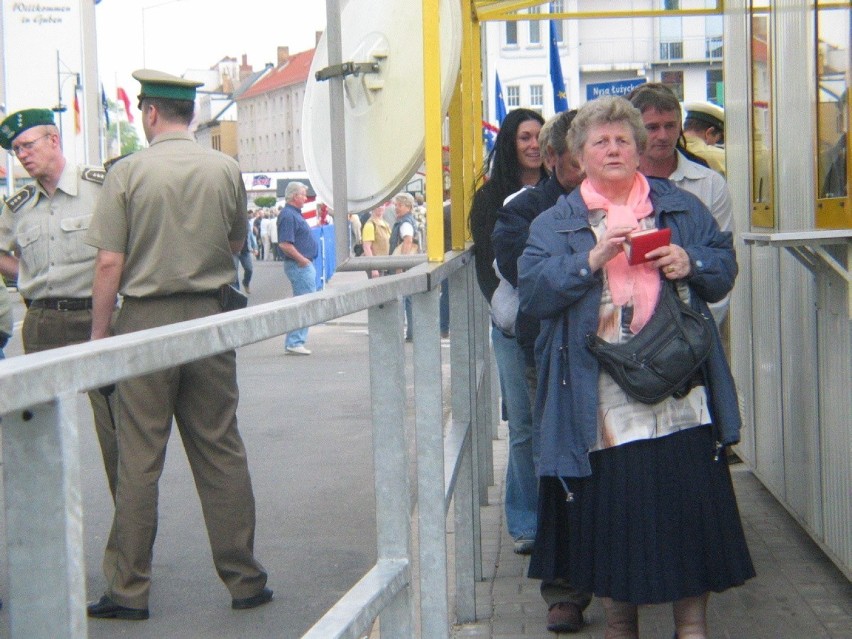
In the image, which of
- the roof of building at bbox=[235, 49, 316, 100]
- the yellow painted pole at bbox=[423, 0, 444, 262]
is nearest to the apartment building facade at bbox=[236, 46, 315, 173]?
the roof of building at bbox=[235, 49, 316, 100]

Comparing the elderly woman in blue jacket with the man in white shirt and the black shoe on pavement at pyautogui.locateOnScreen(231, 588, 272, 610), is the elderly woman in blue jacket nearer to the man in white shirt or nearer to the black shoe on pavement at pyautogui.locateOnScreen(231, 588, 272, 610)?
the black shoe on pavement at pyautogui.locateOnScreen(231, 588, 272, 610)

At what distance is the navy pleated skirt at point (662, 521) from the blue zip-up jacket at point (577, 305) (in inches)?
4.5

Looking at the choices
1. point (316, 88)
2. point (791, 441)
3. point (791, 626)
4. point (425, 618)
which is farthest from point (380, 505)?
point (791, 441)

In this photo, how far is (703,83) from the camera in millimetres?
67312

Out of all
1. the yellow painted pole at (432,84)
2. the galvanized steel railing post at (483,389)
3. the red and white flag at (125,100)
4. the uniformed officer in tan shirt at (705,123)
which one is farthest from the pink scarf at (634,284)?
the red and white flag at (125,100)

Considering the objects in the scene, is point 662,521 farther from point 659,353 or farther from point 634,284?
point 634,284

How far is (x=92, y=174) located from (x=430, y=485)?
3.14 meters

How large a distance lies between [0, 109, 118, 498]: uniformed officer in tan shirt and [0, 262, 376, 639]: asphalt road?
709mm

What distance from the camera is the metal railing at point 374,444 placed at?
1007mm

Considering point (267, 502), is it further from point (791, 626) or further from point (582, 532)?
point (791, 626)

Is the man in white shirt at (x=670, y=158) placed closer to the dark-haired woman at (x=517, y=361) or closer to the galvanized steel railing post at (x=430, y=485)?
the dark-haired woman at (x=517, y=361)

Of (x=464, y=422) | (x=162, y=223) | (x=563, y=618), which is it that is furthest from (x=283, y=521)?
(x=162, y=223)

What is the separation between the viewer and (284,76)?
395 feet

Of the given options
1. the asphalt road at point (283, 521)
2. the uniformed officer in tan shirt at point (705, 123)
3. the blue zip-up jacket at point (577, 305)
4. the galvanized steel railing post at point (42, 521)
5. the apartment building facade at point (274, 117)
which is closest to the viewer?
the galvanized steel railing post at point (42, 521)
